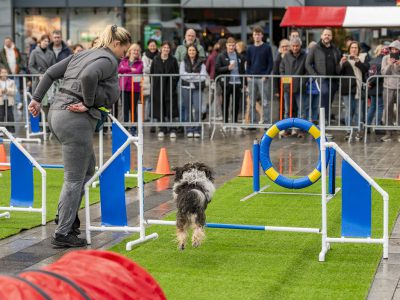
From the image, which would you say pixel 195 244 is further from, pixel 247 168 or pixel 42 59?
pixel 42 59

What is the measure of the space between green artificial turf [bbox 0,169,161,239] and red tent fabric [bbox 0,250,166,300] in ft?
15.1

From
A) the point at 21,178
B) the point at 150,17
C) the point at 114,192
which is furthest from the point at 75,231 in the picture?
the point at 150,17

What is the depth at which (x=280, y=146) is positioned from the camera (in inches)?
671

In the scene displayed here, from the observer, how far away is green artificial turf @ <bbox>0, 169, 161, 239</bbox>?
932 cm

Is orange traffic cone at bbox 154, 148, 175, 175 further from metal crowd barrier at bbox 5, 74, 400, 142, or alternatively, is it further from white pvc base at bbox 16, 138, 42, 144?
metal crowd barrier at bbox 5, 74, 400, 142

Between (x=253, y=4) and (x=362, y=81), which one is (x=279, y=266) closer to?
(x=362, y=81)

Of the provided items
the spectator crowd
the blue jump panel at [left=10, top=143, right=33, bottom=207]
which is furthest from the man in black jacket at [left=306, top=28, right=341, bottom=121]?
the blue jump panel at [left=10, top=143, right=33, bottom=207]

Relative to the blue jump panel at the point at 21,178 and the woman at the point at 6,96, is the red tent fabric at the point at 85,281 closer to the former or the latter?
the blue jump panel at the point at 21,178

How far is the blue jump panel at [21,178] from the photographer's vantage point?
31.2 ft

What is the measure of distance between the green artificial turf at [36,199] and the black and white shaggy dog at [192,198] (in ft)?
6.39

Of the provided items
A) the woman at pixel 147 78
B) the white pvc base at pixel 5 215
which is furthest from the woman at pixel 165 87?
the white pvc base at pixel 5 215

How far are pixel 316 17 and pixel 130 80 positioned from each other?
237 inches

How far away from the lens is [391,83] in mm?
17734

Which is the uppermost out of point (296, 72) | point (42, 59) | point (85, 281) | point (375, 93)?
point (42, 59)
